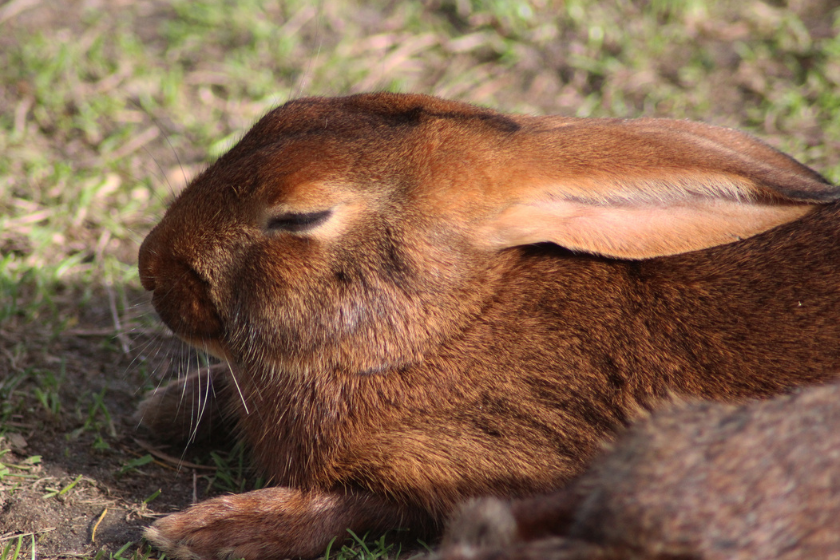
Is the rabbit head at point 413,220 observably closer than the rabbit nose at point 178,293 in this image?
Yes

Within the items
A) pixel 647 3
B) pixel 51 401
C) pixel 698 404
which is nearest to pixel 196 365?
pixel 51 401

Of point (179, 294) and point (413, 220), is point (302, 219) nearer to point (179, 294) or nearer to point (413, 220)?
point (413, 220)

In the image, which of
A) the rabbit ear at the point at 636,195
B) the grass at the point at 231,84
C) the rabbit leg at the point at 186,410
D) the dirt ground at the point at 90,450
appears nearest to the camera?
the rabbit ear at the point at 636,195

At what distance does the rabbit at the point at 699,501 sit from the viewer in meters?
1.82

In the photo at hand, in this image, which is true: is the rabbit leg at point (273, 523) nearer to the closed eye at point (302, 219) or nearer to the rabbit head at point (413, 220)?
the rabbit head at point (413, 220)

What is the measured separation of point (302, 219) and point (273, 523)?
1018 millimetres

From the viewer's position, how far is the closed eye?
2898 millimetres

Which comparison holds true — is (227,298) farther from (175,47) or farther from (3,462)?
(175,47)

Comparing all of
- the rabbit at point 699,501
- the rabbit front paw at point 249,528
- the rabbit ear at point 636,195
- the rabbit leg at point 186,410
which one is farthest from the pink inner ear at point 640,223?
the rabbit leg at point 186,410

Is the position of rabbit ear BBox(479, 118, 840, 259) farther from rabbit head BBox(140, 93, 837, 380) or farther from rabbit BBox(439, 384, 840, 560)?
rabbit BBox(439, 384, 840, 560)

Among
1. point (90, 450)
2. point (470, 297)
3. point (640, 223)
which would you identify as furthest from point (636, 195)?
point (90, 450)

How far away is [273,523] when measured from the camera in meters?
2.98

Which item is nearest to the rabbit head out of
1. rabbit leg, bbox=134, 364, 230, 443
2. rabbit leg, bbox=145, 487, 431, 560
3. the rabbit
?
rabbit leg, bbox=145, 487, 431, 560

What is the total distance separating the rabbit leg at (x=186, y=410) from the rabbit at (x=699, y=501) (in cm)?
184
